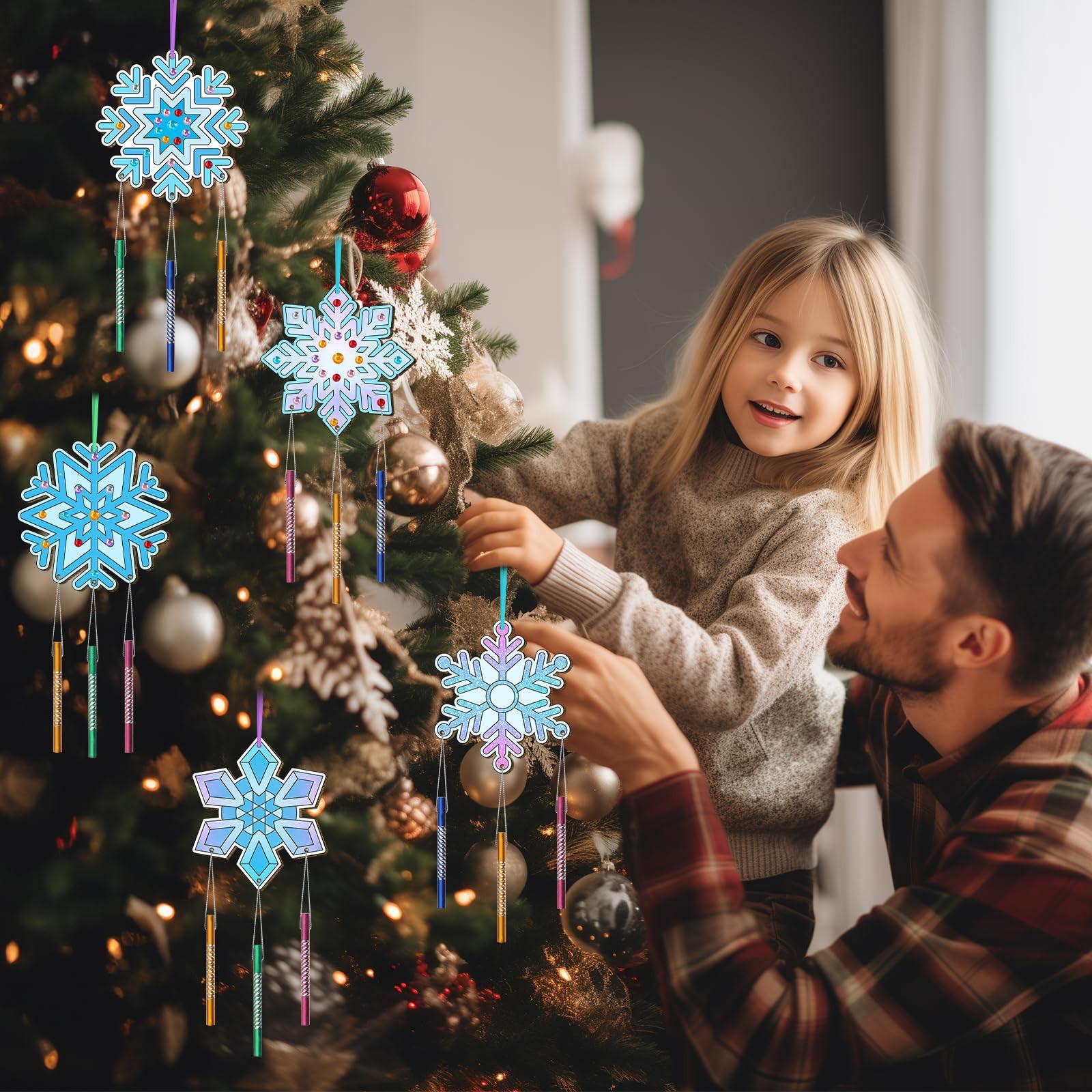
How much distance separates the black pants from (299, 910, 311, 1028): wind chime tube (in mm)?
475

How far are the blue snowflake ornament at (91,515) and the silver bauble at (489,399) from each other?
299mm

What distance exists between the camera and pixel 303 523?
28.0 inches

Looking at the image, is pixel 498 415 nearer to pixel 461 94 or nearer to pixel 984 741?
pixel 984 741

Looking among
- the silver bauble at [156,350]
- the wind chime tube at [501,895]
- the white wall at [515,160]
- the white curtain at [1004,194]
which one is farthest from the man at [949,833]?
the white wall at [515,160]

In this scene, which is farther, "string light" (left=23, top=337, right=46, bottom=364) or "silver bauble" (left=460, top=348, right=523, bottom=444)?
"silver bauble" (left=460, top=348, right=523, bottom=444)

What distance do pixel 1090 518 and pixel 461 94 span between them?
77.7 inches

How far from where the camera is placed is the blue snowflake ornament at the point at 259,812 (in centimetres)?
70

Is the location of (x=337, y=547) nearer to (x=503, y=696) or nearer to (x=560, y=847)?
(x=503, y=696)

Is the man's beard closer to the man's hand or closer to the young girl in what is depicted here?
the young girl

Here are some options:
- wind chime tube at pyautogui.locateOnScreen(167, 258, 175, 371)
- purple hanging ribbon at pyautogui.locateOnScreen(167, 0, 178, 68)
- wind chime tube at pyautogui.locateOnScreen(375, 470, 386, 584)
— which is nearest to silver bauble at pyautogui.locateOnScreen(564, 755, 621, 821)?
wind chime tube at pyautogui.locateOnScreen(375, 470, 386, 584)

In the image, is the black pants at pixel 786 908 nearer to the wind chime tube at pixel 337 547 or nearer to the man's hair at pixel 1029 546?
the man's hair at pixel 1029 546

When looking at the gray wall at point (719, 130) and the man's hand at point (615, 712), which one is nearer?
the man's hand at point (615, 712)

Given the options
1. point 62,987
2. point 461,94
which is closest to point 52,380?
point 62,987

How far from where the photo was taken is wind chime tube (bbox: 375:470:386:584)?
0.73m
